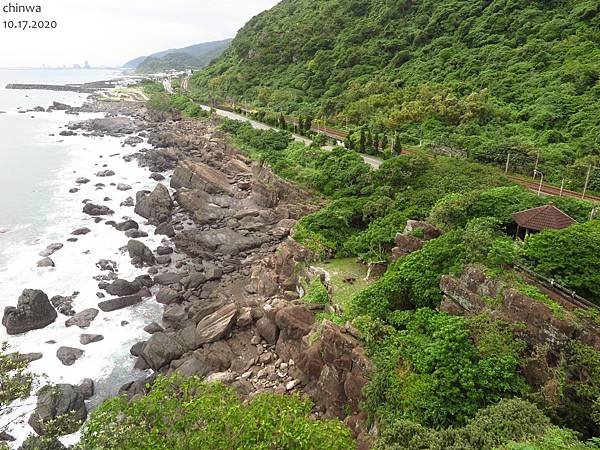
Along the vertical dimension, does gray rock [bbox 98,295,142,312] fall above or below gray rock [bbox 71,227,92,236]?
below

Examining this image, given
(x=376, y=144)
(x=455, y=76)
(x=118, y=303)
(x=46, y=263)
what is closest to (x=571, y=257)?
(x=118, y=303)

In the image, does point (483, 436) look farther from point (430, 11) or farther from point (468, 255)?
point (430, 11)

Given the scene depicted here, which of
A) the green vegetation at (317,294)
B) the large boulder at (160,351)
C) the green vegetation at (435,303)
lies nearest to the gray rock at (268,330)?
the green vegetation at (317,294)

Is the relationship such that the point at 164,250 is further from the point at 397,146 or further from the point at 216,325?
the point at 397,146

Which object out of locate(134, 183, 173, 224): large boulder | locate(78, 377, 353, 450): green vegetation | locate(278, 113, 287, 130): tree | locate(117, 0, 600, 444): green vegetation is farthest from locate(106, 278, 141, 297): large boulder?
locate(278, 113, 287, 130): tree

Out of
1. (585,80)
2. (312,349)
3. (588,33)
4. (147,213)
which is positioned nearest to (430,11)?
(588,33)

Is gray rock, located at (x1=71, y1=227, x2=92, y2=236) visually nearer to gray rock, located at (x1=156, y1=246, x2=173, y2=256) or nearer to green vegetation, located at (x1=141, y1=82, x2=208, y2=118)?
gray rock, located at (x1=156, y1=246, x2=173, y2=256)

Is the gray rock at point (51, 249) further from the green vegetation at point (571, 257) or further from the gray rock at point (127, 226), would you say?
the green vegetation at point (571, 257)
